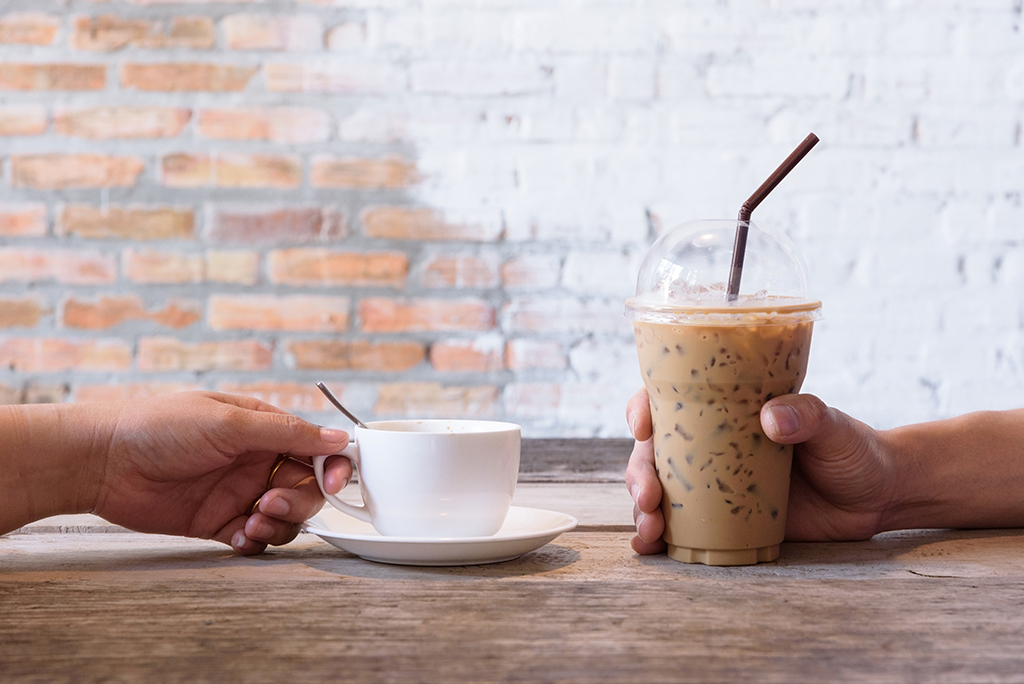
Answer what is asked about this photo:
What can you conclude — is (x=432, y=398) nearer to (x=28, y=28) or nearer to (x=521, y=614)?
(x=28, y=28)

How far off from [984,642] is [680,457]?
0.26 m

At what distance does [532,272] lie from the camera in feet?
6.08

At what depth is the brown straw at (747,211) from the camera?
727mm

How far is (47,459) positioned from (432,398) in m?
1.11

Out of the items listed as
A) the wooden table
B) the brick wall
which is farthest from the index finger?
the brick wall

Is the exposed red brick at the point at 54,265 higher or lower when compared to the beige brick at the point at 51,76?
lower

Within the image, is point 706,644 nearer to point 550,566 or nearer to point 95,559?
point 550,566

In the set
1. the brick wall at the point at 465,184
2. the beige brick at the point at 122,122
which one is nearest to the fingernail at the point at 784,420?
the brick wall at the point at 465,184

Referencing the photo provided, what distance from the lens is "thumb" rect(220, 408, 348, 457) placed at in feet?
2.53

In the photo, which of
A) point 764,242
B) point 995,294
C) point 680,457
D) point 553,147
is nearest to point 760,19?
point 553,147

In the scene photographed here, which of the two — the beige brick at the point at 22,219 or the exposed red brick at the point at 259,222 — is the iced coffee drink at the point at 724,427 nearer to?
the exposed red brick at the point at 259,222

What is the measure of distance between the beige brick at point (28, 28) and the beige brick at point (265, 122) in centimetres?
33

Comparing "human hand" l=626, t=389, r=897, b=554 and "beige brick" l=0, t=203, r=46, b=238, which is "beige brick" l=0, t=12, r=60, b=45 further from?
"human hand" l=626, t=389, r=897, b=554

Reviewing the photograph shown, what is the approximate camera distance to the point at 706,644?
1.77 ft
